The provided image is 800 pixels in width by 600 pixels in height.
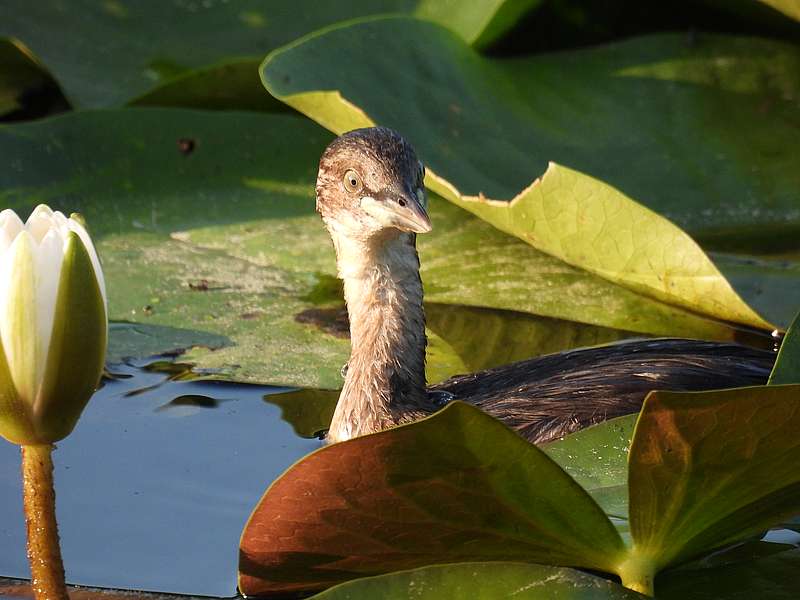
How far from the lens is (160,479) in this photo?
320cm

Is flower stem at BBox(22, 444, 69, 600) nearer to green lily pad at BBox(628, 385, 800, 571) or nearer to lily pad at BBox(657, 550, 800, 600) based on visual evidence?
green lily pad at BBox(628, 385, 800, 571)

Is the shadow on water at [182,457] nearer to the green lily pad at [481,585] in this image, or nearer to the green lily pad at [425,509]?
the green lily pad at [425,509]

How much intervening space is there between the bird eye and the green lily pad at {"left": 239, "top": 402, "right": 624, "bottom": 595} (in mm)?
1237

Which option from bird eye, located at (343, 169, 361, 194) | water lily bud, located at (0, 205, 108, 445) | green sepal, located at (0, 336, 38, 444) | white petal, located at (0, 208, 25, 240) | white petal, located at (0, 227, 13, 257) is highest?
bird eye, located at (343, 169, 361, 194)

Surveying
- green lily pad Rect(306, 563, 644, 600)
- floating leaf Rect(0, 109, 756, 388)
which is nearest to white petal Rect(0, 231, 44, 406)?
green lily pad Rect(306, 563, 644, 600)

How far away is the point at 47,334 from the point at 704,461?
104 cm

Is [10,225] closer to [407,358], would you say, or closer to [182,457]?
[182,457]

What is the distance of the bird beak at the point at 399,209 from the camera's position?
125 inches

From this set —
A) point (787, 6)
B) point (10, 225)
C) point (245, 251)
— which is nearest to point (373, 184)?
point (245, 251)

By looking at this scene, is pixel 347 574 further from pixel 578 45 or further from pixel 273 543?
pixel 578 45

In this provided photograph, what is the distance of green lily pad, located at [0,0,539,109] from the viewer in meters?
4.97

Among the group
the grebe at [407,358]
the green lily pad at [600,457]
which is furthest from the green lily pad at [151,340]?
the green lily pad at [600,457]

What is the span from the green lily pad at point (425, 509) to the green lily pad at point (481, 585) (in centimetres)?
5

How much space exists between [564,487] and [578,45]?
3.09 m
